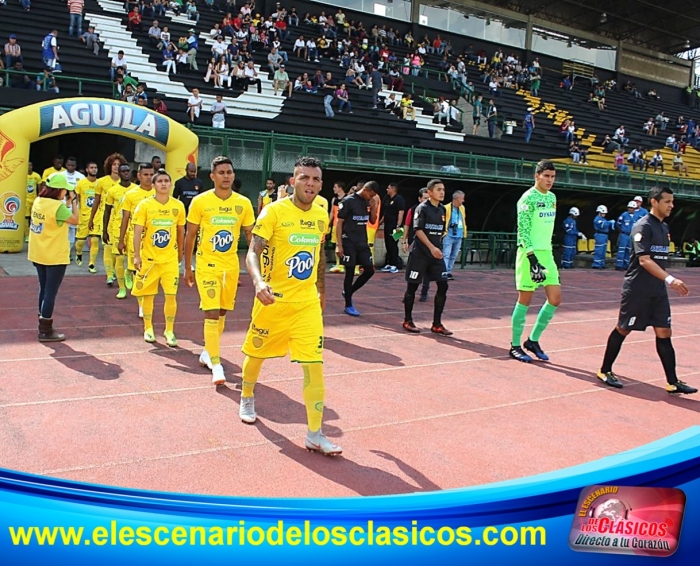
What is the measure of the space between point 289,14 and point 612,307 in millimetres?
24028

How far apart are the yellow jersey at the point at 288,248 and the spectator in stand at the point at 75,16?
21.2 meters

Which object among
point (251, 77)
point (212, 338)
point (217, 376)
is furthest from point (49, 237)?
point (251, 77)

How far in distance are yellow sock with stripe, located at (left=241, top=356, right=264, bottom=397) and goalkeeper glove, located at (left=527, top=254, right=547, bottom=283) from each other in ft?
11.3

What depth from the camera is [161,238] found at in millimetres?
7258

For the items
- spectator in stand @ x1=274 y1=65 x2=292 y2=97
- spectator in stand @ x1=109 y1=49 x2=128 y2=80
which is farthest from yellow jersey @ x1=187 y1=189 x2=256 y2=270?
spectator in stand @ x1=274 y1=65 x2=292 y2=97

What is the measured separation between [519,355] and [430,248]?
181cm

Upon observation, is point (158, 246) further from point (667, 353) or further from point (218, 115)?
point (218, 115)

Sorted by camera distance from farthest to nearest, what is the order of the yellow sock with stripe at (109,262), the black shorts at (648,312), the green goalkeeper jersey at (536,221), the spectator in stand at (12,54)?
the spectator in stand at (12,54)
the yellow sock with stripe at (109,262)
the green goalkeeper jersey at (536,221)
the black shorts at (648,312)

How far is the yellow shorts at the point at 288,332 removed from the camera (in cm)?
436

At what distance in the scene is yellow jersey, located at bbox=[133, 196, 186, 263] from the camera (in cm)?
720

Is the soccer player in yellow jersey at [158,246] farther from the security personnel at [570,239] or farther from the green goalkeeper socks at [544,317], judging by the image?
the security personnel at [570,239]

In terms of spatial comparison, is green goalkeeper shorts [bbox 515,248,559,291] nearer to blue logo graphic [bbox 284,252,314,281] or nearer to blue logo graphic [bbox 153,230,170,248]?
blue logo graphic [bbox 284,252,314,281]

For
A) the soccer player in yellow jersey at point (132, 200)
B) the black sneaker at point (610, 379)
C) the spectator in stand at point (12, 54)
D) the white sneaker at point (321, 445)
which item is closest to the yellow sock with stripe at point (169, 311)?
the soccer player in yellow jersey at point (132, 200)

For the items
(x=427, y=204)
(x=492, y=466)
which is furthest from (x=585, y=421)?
(x=427, y=204)
